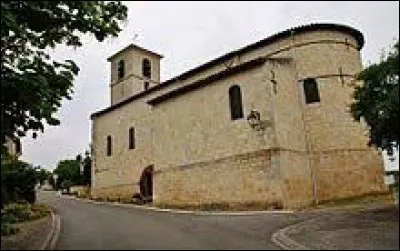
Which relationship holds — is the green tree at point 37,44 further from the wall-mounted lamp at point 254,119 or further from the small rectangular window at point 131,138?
the small rectangular window at point 131,138

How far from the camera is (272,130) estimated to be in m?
26.7

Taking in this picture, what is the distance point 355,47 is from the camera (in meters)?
31.9

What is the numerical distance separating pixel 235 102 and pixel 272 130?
11.4ft

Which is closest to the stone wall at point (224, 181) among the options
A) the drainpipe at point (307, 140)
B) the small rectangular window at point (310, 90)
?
the drainpipe at point (307, 140)

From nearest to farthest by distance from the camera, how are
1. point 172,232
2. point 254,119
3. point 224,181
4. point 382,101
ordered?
point 172,232 < point 382,101 < point 254,119 < point 224,181

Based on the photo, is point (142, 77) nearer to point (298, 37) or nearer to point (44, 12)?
point (298, 37)

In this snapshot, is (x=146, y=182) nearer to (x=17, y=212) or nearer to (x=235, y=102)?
(x=235, y=102)

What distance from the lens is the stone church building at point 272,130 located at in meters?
26.9

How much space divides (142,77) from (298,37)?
21.3 m

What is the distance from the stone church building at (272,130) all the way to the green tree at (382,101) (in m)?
5.83

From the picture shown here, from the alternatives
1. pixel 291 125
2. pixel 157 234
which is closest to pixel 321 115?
pixel 291 125

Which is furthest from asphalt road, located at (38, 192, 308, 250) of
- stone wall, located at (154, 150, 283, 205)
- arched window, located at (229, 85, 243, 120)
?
arched window, located at (229, 85, 243, 120)

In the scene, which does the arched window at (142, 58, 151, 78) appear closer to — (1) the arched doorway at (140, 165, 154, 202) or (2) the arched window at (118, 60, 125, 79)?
(2) the arched window at (118, 60, 125, 79)

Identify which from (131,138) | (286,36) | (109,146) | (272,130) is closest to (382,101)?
(272,130)
